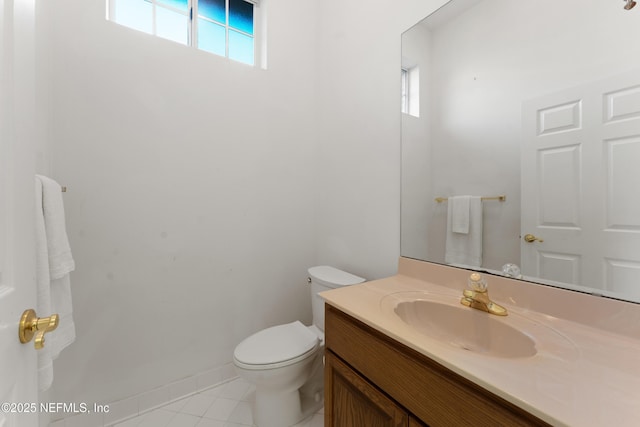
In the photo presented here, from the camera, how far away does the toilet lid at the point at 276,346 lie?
47.0 inches

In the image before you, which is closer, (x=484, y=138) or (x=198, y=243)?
(x=484, y=138)

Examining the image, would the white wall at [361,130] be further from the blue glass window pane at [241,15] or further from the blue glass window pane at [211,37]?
the blue glass window pane at [211,37]

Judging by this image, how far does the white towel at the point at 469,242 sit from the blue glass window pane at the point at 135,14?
194cm

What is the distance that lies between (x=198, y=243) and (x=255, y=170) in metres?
0.59

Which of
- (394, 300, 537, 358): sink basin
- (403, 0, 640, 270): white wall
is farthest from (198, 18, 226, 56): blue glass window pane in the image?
(394, 300, 537, 358): sink basin

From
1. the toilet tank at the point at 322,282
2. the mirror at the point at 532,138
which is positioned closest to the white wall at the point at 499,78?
the mirror at the point at 532,138

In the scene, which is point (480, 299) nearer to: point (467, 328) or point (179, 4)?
point (467, 328)

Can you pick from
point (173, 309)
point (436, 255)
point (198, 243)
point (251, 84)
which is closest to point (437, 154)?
point (436, 255)

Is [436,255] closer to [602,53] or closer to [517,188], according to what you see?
[517,188]

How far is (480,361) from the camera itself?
58 cm

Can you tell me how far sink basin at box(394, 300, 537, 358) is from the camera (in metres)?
0.76

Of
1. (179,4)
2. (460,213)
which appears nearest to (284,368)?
(460,213)

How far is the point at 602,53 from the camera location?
762mm

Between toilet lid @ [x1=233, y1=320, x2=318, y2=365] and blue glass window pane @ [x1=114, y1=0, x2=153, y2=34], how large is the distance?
1.84 metres
